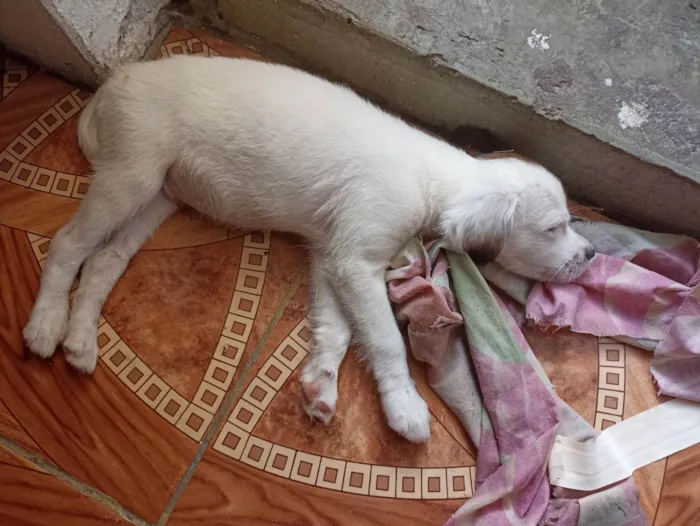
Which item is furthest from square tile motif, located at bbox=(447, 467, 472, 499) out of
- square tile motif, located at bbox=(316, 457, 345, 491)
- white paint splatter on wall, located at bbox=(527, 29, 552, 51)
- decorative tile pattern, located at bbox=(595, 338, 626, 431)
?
white paint splatter on wall, located at bbox=(527, 29, 552, 51)

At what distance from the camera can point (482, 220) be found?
5.57ft

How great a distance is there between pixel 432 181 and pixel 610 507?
0.92 m

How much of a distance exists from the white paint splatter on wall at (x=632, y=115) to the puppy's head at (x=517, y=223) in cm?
24

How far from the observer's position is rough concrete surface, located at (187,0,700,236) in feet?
5.90

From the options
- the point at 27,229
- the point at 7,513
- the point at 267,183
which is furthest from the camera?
the point at 27,229

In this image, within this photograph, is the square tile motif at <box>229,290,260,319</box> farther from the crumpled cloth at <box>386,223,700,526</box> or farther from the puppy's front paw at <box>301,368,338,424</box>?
the crumpled cloth at <box>386,223,700,526</box>

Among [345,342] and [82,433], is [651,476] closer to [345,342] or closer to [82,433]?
[345,342]

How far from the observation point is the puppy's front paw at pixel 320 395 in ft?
5.57

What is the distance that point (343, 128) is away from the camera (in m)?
1.68

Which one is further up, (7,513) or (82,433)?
(82,433)

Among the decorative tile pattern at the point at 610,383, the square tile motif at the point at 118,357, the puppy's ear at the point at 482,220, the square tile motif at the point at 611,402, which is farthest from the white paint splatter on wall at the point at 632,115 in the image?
the square tile motif at the point at 118,357

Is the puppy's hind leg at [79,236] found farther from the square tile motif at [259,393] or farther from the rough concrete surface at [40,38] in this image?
the square tile motif at [259,393]

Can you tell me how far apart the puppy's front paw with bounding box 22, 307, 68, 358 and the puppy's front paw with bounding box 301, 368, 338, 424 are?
63 cm

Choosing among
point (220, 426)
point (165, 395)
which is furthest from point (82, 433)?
point (220, 426)
